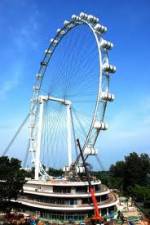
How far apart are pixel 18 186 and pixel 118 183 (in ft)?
161

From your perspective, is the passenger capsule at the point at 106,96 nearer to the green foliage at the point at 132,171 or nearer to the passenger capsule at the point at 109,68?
the passenger capsule at the point at 109,68

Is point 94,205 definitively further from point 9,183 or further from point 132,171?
point 132,171

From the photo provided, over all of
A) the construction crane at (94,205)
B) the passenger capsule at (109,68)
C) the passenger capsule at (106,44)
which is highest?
the passenger capsule at (106,44)

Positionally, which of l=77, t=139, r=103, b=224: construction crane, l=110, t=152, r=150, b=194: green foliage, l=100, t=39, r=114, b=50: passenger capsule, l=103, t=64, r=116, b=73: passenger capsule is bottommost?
l=77, t=139, r=103, b=224: construction crane

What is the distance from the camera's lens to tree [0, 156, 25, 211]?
59.0 m

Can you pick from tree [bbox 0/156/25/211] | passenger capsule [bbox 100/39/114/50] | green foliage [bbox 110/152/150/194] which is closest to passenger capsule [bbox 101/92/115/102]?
passenger capsule [bbox 100/39/114/50]

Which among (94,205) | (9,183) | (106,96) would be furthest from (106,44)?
(9,183)

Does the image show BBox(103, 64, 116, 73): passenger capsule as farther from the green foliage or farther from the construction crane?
the green foliage

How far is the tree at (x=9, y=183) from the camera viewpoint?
59031mm

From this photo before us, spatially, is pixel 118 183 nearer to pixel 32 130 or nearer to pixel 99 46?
pixel 32 130

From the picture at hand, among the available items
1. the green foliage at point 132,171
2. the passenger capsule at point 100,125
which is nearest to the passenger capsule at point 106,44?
the passenger capsule at point 100,125

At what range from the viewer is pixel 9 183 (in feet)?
195

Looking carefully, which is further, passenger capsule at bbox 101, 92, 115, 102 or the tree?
the tree

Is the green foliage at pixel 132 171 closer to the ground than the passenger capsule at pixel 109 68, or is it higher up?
closer to the ground
